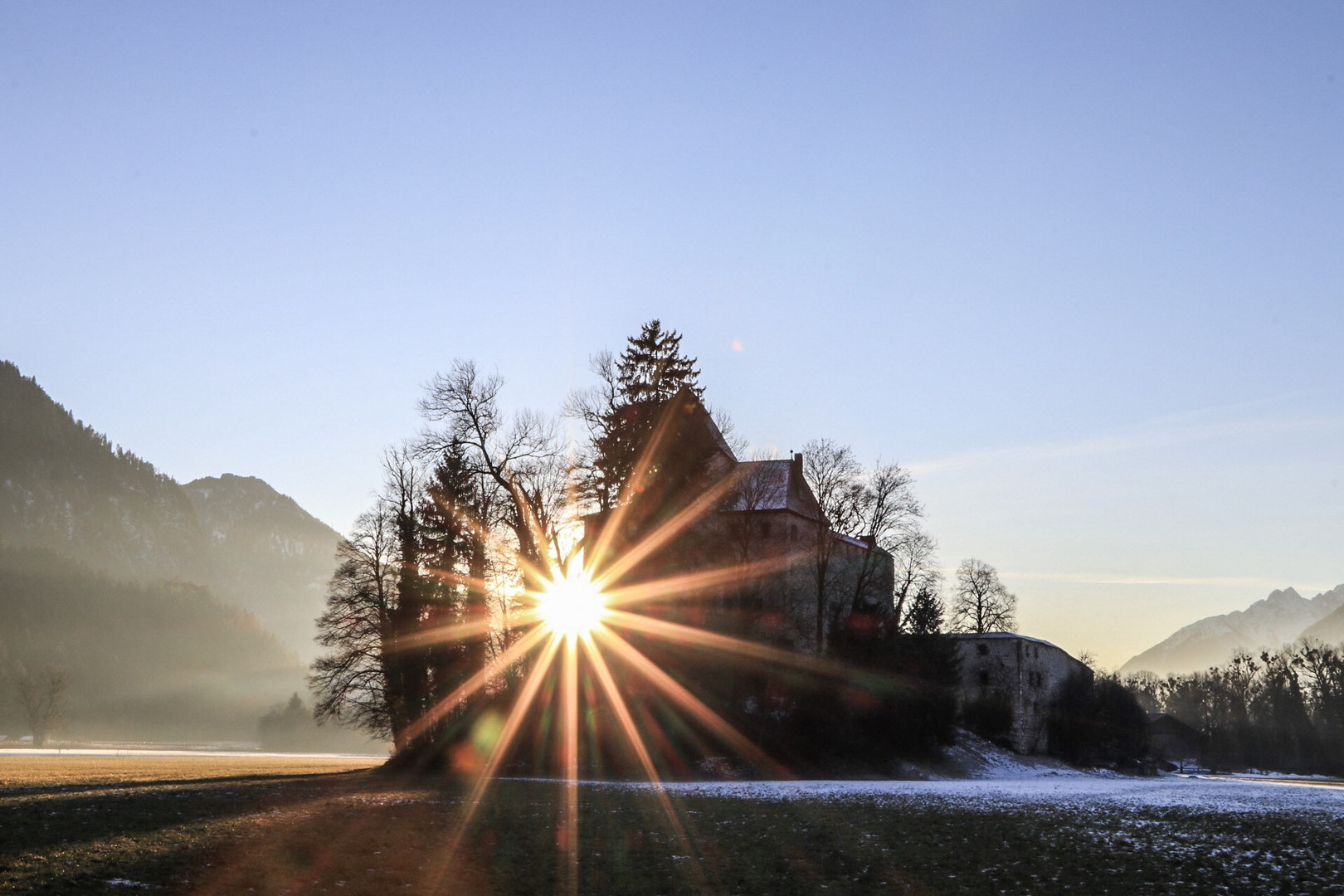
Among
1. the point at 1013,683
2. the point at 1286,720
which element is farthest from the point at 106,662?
the point at 1286,720

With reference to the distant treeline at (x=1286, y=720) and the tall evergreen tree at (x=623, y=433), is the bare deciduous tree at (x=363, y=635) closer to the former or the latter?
the tall evergreen tree at (x=623, y=433)

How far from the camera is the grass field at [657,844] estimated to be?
17859 millimetres

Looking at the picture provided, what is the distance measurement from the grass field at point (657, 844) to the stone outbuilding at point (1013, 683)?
3615cm

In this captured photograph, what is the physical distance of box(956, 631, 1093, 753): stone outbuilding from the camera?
66.2 meters

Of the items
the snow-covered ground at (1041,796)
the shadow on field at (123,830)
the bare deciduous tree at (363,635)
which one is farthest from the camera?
the bare deciduous tree at (363,635)

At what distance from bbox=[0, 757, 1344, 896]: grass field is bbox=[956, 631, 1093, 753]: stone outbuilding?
36153 mm

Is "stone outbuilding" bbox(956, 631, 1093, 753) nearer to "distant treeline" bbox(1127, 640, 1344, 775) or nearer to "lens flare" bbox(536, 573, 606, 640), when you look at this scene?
"lens flare" bbox(536, 573, 606, 640)

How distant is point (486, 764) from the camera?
44.2 metres

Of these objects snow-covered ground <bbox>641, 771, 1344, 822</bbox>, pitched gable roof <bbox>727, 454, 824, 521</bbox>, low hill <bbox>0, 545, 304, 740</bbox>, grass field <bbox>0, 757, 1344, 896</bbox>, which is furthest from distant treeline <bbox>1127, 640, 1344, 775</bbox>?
low hill <bbox>0, 545, 304, 740</bbox>

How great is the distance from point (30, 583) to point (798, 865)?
206 m

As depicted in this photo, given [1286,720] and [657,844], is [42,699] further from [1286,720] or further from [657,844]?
[1286,720]

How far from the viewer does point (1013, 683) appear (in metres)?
67.2

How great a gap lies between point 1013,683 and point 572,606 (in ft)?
106

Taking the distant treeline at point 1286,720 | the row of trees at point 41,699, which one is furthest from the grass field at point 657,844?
the row of trees at point 41,699
